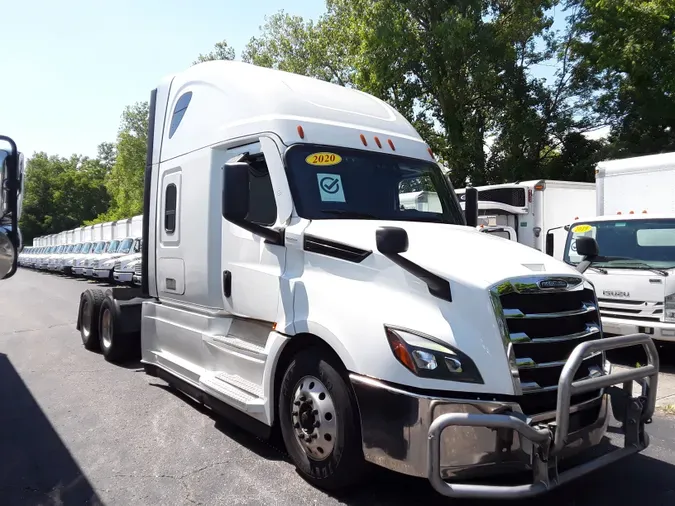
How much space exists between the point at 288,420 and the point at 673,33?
18.3 meters

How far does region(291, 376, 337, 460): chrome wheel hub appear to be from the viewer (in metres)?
3.77

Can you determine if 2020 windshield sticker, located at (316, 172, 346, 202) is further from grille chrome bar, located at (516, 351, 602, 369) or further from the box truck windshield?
the box truck windshield

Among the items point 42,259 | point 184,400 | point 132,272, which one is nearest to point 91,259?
point 132,272

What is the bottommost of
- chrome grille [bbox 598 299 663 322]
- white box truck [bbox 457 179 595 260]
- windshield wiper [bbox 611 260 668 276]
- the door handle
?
chrome grille [bbox 598 299 663 322]

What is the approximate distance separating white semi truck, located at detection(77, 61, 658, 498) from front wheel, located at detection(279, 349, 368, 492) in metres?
0.01

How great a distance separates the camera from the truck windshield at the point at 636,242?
8.09 meters

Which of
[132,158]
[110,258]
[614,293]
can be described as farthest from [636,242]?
[132,158]

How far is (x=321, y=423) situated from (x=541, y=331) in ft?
4.99

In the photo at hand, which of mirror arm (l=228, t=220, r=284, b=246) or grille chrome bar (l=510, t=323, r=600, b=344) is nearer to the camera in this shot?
grille chrome bar (l=510, t=323, r=600, b=344)

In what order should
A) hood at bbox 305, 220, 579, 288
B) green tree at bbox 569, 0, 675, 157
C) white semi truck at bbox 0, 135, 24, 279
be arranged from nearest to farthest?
hood at bbox 305, 220, 579, 288 < white semi truck at bbox 0, 135, 24, 279 < green tree at bbox 569, 0, 675, 157

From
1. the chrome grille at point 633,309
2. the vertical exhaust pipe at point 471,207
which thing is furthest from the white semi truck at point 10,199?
the chrome grille at point 633,309

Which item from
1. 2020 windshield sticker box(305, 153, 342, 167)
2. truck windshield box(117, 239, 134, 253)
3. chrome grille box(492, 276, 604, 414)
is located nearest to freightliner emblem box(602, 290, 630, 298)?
chrome grille box(492, 276, 604, 414)

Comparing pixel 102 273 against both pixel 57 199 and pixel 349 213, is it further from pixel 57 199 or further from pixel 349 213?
pixel 57 199

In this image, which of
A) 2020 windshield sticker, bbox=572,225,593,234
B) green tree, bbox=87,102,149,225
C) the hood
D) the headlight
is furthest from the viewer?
green tree, bbox=87,102,149,225
